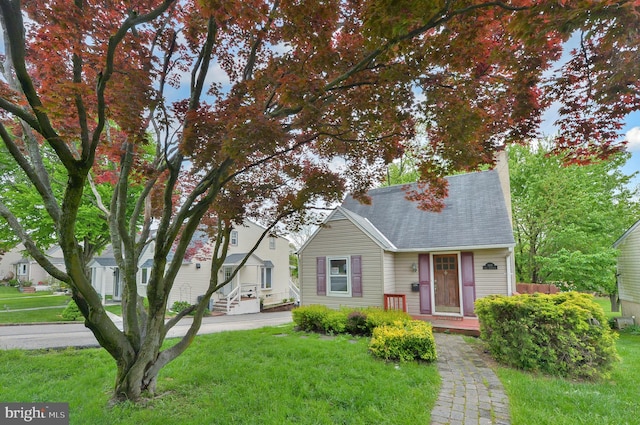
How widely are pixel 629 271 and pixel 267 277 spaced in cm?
1824

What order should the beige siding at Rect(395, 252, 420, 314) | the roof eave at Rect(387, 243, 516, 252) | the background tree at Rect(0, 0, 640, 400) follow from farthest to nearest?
the beige siding at Rect(395, 252, 420, 314), the roof eave at Rect(387, 243, 516, 252), the background tree at Rect(0, 0, 640, 400)

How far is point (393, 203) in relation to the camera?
42.8 ft

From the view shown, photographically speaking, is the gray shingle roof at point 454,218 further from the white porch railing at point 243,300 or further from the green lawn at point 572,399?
the white porch railing at point 243,300

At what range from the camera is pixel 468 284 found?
10000mm

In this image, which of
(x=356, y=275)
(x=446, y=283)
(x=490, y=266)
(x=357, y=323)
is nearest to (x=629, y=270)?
(x=490, y=266)

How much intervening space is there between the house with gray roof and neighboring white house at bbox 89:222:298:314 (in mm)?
8301

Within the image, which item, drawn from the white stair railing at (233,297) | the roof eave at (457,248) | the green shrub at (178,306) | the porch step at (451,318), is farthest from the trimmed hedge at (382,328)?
the green shrub at (178,306)

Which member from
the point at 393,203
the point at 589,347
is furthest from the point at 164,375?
the point at 393,203

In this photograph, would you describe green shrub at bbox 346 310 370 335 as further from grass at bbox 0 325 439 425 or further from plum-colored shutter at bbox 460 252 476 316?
plum-colored shutter at bbox 460 252 476 316

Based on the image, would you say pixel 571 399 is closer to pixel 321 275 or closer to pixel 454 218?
pixel 454 218

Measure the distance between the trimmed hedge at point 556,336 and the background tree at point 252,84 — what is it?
264 centimetres

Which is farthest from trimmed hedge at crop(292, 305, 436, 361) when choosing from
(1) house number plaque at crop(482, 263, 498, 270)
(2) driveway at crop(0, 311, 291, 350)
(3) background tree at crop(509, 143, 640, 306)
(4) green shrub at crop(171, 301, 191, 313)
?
(4) green shrub at crop(171, 301, 191, 313)

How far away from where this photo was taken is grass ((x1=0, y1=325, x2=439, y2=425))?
371 cm

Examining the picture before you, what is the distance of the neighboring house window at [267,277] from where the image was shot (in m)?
21.6
